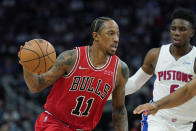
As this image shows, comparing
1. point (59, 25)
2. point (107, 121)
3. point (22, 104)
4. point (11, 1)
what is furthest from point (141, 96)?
point (11, 1)

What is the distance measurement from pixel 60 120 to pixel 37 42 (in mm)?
1013

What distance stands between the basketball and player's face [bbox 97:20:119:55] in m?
0.65

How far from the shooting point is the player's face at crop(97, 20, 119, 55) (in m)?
4.89

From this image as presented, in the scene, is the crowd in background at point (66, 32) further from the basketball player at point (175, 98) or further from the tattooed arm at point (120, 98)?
the basketball player at point (175, 98)

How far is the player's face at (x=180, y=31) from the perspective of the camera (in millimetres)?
5684

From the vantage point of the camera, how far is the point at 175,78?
5660 millimetres

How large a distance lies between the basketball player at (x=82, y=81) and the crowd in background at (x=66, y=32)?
5335 millimetres

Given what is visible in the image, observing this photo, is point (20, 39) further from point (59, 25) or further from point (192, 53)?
point (192, 53)

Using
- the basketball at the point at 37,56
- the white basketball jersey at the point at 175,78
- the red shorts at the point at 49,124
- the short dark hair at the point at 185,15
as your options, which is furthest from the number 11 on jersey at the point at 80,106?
the short dark hair at the point at 185,15

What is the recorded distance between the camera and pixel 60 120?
4871 mm

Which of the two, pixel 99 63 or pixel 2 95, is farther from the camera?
pixel 2 95

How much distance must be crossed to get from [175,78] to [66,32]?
9.46 metres

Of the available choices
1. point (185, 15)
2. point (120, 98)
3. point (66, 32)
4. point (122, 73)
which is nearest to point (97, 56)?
point (122, 73)

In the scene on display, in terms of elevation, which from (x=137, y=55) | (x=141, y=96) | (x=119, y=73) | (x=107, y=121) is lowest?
(x=107, y=121)
